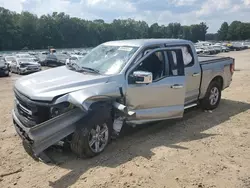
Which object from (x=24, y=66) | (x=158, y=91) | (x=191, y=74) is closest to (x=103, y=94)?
(x=158, y=91)

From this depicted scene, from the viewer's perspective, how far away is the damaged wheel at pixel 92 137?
14.5 ft

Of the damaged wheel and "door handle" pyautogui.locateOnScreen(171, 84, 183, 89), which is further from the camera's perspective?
"door handle" pyautogui.locateOnScreen(171, 84, 183, 89)

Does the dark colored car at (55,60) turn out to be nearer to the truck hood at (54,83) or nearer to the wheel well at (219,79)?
the wheel well at (219,79)

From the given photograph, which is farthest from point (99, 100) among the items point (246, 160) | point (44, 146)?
point (246, 160)

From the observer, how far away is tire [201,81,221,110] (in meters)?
7.43

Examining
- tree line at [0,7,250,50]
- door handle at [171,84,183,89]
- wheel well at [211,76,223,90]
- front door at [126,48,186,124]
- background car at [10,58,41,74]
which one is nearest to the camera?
front door at [126,48,186,124]

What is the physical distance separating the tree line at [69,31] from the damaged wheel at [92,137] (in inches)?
4260

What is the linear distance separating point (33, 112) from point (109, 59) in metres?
1.84

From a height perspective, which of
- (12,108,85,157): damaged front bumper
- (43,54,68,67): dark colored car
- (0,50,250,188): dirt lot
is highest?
(12,108,85,157): damaged front bumper

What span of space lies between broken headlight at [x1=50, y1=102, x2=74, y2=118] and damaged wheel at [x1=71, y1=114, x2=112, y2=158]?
36cm

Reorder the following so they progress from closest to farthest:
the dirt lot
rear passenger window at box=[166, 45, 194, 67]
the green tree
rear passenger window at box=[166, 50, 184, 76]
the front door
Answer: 1. the dirt lot
2. the front door
3. rear passenger window at box=[166, 50, 184, 76]
4. rear passenger window at box=[166, 45, 194, 67]
5. the green tree

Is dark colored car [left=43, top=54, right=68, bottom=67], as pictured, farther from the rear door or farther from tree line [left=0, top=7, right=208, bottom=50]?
tree line [left=0, top=7, right=208, bottom=50]

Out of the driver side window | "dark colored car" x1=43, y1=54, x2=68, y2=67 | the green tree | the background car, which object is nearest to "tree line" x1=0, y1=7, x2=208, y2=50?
the green tree

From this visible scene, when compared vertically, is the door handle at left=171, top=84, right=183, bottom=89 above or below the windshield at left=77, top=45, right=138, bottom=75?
below
